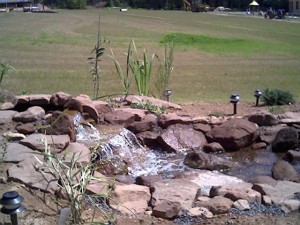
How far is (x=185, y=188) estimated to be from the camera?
19.5ft

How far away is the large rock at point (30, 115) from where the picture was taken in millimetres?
8150

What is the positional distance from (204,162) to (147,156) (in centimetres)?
97

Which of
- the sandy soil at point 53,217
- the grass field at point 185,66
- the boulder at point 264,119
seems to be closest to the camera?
the sandy soil at point 53,217

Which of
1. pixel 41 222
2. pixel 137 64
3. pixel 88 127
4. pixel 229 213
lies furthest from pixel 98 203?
pixel 137 64

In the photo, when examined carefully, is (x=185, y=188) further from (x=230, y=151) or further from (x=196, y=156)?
(x=230, y=151)

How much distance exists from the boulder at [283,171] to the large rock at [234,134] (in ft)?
4.03

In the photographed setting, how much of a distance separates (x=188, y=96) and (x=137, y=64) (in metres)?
2.98

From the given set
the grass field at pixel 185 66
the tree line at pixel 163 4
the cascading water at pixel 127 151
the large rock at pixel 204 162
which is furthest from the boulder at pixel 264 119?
the tree line at pixel 163 4

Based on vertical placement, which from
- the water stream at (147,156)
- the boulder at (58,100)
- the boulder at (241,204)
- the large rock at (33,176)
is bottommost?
the water stream at (147,156)

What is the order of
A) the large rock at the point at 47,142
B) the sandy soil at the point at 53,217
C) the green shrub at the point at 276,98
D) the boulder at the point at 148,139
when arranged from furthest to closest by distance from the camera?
the green shrub at the point at 276,98
the boulder at the point at 148,139
the large rock at the point at 47,142
the sandy soil at the point at 53,217

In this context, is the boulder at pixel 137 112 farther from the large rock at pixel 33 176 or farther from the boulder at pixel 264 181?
the large rock at pixel 33 176

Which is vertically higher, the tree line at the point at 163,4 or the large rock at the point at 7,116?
the large rock at the point at 7,116

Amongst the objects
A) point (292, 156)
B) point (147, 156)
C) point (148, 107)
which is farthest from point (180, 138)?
point (292, 156)

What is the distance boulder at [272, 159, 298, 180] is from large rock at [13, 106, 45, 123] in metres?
3.41
